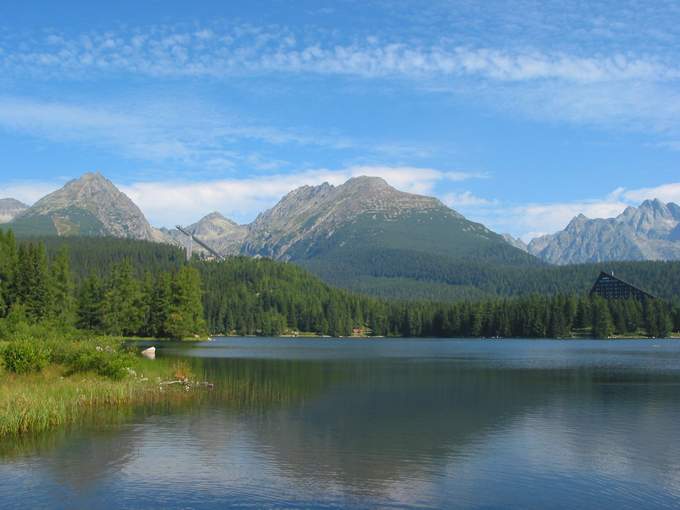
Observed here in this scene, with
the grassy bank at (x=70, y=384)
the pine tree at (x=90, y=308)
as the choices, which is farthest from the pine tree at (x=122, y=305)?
the grassy bank at (x=70, y=384)

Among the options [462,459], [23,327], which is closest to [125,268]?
[23,327]

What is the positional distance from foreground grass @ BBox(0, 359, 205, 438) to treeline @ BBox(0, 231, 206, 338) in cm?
3693

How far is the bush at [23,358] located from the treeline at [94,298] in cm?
3715

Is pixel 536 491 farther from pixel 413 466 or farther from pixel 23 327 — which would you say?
pixel 23 327

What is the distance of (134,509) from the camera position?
26.7 metres

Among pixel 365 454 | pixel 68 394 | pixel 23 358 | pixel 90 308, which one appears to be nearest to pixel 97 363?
pixel 23 358

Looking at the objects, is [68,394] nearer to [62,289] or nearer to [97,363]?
[97,363]

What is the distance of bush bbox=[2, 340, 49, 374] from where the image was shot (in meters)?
53.0

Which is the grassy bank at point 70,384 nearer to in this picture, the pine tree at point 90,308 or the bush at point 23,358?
the bush at point 23,358

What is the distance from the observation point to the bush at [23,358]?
53.0m

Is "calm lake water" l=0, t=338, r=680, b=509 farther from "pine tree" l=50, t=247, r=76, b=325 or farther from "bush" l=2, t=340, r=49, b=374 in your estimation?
"pine tree" l=50, t=247, r=76, b=325

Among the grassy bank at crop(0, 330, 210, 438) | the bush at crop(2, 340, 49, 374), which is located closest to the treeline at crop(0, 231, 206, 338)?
the grassy bank at crop(0, 330, 210, 438)

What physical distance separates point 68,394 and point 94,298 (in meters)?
108

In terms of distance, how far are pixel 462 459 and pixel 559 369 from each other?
64.9 meters
